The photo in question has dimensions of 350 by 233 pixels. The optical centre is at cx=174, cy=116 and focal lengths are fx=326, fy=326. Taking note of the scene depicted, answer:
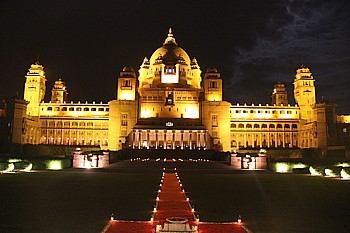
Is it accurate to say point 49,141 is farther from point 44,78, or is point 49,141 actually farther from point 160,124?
point 160,124

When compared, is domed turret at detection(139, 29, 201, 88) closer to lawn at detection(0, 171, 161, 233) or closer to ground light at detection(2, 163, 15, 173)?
ground light at detection(2, 163, 15, 173)

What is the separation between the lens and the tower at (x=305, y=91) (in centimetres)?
8969

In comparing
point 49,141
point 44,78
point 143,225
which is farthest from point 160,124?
point 143,225

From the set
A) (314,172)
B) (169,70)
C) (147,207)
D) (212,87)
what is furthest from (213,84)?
(147,207)

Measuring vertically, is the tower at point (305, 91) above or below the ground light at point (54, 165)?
above

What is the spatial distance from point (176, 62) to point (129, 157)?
40267 mm

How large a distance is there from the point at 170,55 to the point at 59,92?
39.6 m

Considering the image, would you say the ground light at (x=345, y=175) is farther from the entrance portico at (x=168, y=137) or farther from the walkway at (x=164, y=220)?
the entrance portico at (x=168, y=137)

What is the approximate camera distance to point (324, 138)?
73.4 metres

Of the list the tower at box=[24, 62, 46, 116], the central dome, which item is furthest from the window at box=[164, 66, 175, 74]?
the tower at box=[24, 62, 46, 116]

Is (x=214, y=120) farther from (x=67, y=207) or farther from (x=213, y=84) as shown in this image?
(x=67, y=207)

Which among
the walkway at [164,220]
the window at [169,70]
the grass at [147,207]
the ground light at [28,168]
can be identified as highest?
the window at [169,70]

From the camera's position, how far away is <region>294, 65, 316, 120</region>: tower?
8969 cm

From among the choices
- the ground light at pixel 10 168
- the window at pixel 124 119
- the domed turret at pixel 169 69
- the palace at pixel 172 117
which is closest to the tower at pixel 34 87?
the palace at pixel 172 117
